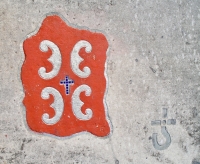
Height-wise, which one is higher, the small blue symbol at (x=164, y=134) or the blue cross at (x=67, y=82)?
the blue cross at (x=67, y=82)

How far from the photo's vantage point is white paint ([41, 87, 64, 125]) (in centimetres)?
159

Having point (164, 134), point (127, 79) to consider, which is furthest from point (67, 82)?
point (164, 134)

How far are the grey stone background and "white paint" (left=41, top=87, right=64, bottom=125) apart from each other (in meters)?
0.09

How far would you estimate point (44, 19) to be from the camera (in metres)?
1.57

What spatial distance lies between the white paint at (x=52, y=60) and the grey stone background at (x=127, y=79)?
0.09 meters

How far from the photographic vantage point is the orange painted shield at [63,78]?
157cm

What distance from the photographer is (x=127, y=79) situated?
1.65 meters

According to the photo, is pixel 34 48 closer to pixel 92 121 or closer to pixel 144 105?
pixel 92 121

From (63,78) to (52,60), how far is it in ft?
0.33

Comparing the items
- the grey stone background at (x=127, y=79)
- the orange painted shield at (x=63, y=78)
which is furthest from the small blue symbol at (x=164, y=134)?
the orange painted shield at (x=63, y=78)

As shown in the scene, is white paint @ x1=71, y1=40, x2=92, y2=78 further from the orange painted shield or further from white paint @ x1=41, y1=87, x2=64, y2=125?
white paint @ x1=41, y1=87, x2=64, y2=125

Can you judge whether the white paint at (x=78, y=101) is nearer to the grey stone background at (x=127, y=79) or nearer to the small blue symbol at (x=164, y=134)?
the grey stone background at (x=127, y=79)

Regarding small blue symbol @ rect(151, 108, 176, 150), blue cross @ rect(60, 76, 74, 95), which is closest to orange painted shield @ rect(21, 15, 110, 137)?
blue cross @ rect(60, 76, 74, 95)

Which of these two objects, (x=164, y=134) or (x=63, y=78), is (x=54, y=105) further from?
(x=164, y=134)
